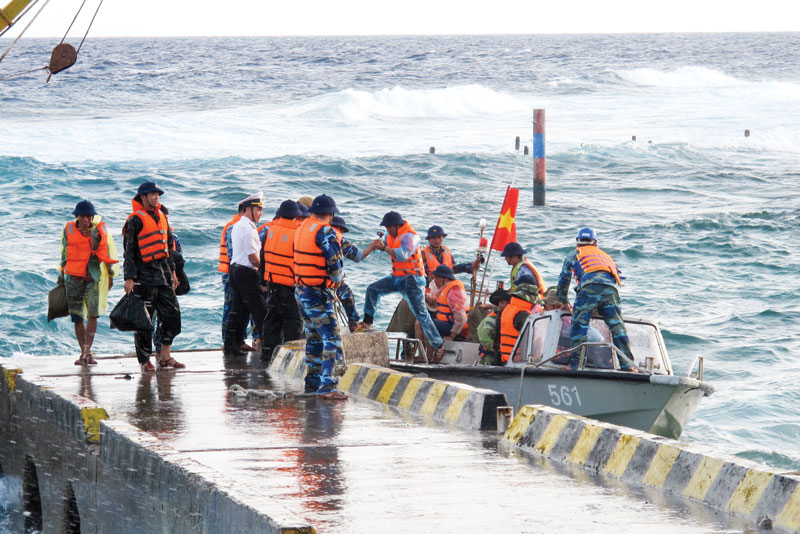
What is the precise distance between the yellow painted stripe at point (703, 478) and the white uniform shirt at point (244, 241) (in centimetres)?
676

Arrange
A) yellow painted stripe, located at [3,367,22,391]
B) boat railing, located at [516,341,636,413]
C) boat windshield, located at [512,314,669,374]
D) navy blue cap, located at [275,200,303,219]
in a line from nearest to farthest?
boat railing, located at [516,341,636,413]
yellow painted stripe, located at [3,367,22,391]
boat windshield, located at [512,314,669,374]
navy blue cap, located at [275,200,303,219]

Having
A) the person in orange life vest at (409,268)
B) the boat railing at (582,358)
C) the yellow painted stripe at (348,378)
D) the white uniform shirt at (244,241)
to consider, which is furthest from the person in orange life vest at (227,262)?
the boat railing at (582,358)

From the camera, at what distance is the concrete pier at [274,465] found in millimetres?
5934

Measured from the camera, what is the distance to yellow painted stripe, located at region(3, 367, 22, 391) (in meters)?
10.6

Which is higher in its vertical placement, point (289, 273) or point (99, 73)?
point (99, 73)

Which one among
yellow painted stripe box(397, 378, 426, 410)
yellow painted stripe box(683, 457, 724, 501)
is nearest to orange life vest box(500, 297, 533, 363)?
yellow painted stripe box(397, 378, 426, 410)

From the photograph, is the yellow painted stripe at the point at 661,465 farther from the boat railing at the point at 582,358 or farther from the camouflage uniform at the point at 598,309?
the camouflage uniform at the point at 598,309

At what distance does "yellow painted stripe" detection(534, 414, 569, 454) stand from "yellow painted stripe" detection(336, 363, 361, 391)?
3.11m

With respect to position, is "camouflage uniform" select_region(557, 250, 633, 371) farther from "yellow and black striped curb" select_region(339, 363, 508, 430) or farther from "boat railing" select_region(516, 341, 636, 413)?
"yellow and black striped curb" select_region(339, 363, 508, 430)

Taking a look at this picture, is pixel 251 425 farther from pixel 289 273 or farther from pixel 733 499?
pixel 733 499

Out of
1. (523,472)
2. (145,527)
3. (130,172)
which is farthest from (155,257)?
(130,172)

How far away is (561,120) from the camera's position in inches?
2303

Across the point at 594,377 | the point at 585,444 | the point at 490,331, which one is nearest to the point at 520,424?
the point at 585,444

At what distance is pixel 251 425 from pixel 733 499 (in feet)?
12.9
